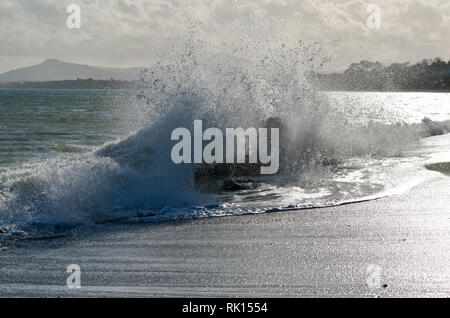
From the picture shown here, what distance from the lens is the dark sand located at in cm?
615

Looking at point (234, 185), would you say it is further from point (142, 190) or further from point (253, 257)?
point (253, 257)

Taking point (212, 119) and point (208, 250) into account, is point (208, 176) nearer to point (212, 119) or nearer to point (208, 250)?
point (212, 119)

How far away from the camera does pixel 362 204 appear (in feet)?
35.2

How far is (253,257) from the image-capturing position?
7.32m

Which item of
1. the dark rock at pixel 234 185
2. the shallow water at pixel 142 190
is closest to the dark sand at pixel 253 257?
the shallow water at pixel 142 190

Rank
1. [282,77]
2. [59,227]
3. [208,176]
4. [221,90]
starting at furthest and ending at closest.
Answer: [282,77] < [221,90] < [208,176] < [59,227]

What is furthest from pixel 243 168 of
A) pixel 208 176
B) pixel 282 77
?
pixel 282 77

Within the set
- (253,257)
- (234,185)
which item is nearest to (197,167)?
(234,185)

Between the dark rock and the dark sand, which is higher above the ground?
the dark rock

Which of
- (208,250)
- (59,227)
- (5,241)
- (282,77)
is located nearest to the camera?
(208,250)

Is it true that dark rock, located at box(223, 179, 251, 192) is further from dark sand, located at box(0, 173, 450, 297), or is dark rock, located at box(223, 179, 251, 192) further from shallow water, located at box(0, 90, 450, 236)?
dark sand, located at box(0, 173, 450, 297)

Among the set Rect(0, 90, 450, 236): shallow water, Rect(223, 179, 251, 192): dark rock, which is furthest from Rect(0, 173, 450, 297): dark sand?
Rect(223, 179, 251, 192): dark rock
